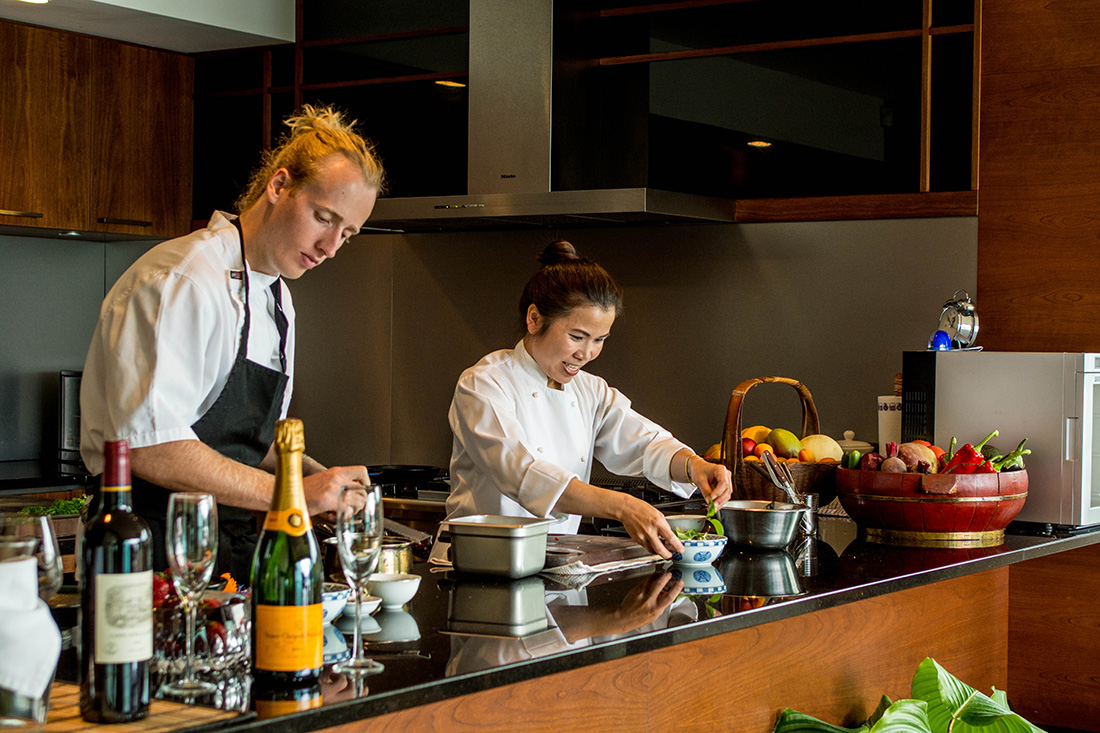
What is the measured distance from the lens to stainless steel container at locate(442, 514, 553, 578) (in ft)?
6.19

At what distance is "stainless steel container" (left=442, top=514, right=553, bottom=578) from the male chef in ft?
0.82

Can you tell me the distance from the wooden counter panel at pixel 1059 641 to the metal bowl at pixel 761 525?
4.34 ft

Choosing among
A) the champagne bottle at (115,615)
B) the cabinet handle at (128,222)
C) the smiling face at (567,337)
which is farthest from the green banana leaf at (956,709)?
the cabinet handle at (128,222)

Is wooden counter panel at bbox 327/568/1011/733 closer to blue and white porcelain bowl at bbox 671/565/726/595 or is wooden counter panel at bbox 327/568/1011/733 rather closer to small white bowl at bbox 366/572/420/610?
blue and white porcelain bowl at bbox 671/565/726/595

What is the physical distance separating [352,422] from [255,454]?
2387mm

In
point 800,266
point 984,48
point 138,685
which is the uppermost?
point 984,48

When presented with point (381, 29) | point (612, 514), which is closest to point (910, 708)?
point (612, 514)

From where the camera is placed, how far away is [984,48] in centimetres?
339

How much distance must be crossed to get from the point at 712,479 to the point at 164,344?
113 centimetres

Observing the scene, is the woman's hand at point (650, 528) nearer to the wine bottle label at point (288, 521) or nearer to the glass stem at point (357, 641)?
the glass stem at point (357, 641)

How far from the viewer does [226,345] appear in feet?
6.45

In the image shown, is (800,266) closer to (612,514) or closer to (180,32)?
(612,514)

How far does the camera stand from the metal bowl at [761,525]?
229 cm

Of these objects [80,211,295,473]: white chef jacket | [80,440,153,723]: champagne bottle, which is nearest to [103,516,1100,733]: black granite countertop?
[80,440,153,723]: champagne bottle
